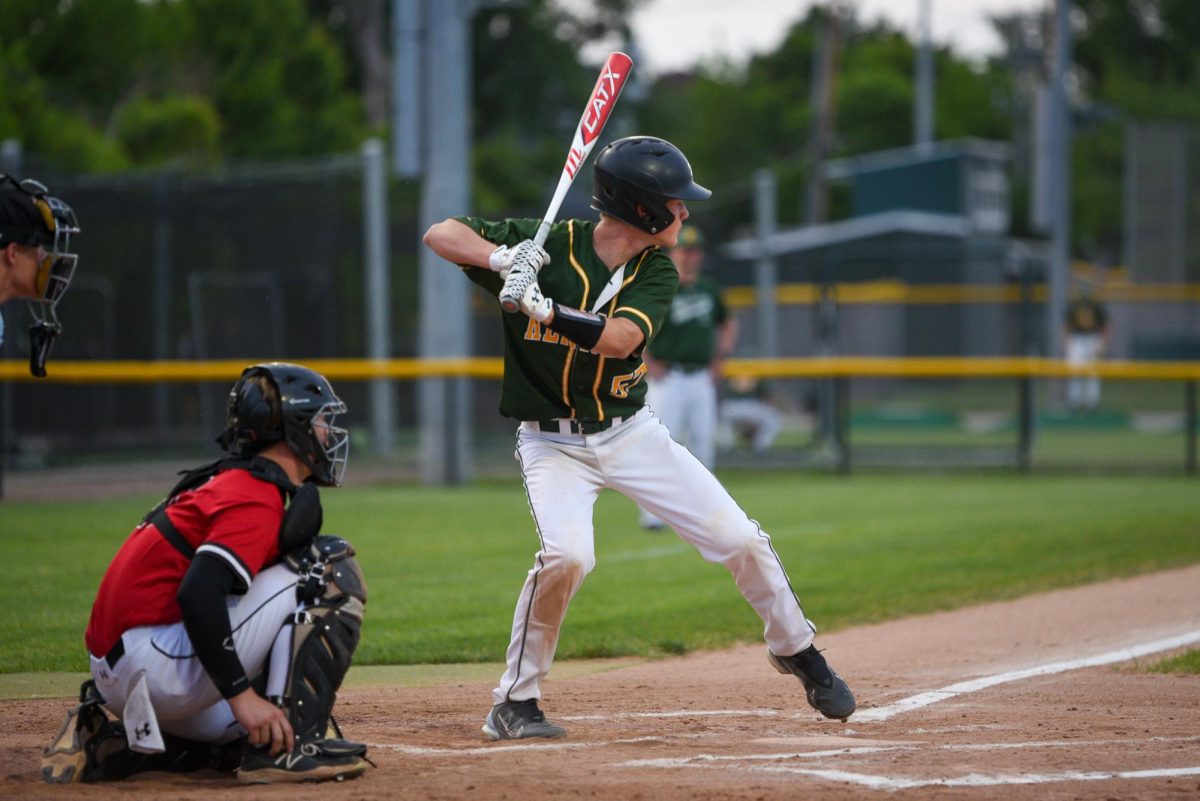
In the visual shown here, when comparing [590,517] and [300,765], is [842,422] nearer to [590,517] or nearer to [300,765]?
[590,517]

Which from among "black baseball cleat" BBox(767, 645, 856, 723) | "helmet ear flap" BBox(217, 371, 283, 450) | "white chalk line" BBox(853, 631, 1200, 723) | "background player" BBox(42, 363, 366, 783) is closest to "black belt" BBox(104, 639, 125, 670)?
"background player" BBox(42, 363, 366, 783)

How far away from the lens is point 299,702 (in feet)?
14.3

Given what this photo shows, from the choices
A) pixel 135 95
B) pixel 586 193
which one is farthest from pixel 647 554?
pixel 135 95

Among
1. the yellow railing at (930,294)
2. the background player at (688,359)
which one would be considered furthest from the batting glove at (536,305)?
the yellow railing at (930,294)

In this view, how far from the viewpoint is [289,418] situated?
4348 millimetres

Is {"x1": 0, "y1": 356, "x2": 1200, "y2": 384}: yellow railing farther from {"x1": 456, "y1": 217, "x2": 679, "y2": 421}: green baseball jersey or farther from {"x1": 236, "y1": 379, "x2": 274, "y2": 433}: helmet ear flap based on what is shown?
{"x1": 236, "y1": 379, "x2": 274, "y2": 433}: helmet ear flap

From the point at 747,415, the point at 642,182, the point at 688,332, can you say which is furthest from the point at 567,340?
the point at 747,415

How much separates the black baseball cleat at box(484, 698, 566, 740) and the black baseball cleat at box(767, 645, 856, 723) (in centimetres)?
86

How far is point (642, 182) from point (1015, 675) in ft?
9.07

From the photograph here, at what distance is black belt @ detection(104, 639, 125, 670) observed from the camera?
4.30 meters

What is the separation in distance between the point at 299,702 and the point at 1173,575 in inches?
258

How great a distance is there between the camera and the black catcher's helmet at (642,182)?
509 cm

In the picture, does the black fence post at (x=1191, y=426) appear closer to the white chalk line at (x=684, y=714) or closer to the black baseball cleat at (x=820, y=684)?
the white chalk line at (x=684, y=714)

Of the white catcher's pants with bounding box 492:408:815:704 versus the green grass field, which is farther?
the green grass field
